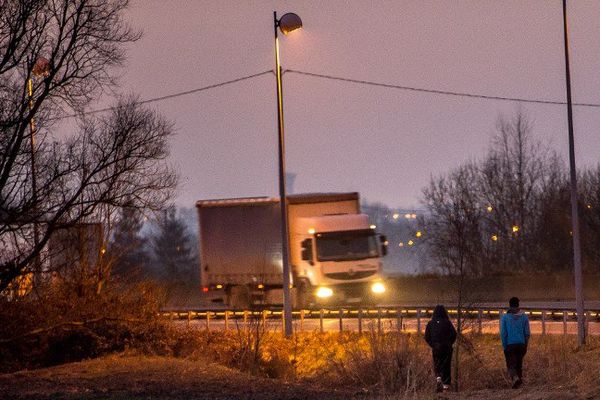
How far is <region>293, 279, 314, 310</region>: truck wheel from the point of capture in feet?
133

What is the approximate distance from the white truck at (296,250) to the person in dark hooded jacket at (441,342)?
19331 mm

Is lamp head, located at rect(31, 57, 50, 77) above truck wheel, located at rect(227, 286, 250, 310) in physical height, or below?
above

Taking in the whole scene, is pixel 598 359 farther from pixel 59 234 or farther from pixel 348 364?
pixel 59 234

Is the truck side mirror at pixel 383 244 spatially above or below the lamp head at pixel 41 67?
below

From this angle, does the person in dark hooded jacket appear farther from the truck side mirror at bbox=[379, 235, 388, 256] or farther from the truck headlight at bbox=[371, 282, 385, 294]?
the truck headlight at bbox=[371, 282, 385, 294]

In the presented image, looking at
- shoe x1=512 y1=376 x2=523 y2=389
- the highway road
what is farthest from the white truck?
shoe x1=512 y1=376 x2=523 y2=389

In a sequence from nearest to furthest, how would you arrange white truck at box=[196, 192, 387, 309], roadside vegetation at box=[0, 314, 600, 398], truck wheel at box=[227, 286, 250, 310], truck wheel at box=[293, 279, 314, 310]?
roadside vegetation at box=[0, 314, 600, 398]
white truck at box=[196, 192, 387, 309]
truck wheel at box=[293, 279, 314, 310]
truck wheel at box=[227, 286, 250, 310]

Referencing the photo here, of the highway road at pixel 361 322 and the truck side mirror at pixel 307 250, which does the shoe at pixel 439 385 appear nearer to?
the highway road at pixel 361 322

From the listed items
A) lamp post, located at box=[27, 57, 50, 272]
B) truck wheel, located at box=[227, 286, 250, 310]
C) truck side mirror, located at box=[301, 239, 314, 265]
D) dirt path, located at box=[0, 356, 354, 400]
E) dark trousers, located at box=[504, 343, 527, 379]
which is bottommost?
dirt path, located at box=[0, 356, 354, 400]

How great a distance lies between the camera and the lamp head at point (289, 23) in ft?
93.7

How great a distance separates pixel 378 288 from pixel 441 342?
68.6ft

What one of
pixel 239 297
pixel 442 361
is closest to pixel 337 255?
pixel 239 297

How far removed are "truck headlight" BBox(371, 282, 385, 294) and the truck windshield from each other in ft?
3.85

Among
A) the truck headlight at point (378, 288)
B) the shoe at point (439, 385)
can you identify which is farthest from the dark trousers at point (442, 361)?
the truck headlight at point (378, 288)
